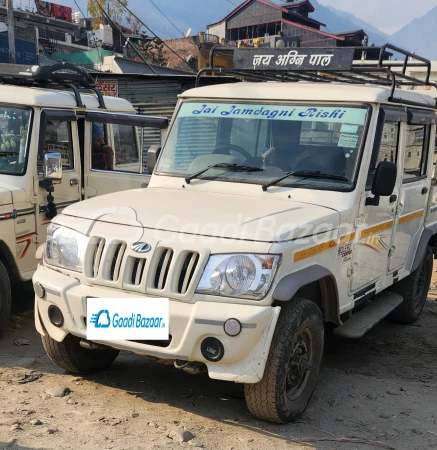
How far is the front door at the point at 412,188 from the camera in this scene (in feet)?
Result: 17.1

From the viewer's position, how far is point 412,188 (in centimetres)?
543

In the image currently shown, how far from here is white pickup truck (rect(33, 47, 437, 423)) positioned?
11.2ft

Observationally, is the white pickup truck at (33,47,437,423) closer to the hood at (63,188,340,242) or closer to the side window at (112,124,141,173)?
the hood at (63,188,340,242)

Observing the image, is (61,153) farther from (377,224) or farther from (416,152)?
(416,152)

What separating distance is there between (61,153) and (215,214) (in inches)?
103

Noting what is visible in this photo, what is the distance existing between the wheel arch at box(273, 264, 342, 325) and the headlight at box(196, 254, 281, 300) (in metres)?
0.09

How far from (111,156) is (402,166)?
3.10 m

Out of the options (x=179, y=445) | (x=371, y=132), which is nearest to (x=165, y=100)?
(x=371, y=132)

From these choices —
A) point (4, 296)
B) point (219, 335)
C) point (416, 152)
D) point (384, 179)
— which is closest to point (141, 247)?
point (219, 335)

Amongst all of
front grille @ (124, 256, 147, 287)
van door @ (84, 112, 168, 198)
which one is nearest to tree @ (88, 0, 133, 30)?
van door @ (84, 112, 168, 198)

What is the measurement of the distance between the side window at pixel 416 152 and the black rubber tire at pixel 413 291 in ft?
3.48

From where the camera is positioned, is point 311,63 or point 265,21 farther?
point 265,21

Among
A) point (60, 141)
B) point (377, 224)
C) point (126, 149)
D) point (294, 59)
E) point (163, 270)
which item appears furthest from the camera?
point (126, 149)

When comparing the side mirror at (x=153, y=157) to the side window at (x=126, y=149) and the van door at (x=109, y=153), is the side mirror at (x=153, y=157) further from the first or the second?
the side window at (x=126, y=149)
